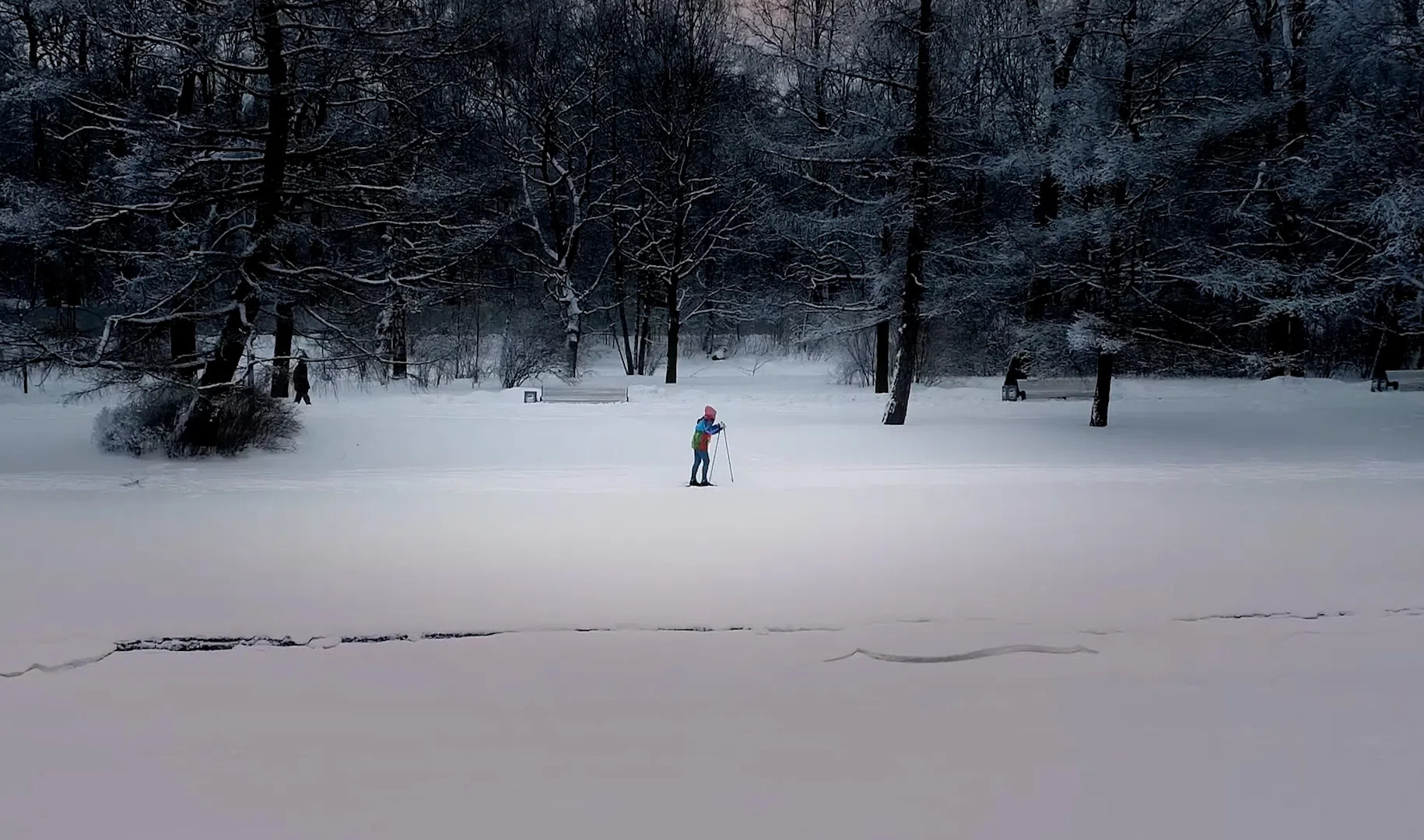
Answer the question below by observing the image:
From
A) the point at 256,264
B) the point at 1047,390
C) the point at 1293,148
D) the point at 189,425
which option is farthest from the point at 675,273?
the point at 1293,148

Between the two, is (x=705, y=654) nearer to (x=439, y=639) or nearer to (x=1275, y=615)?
(x=439, y=639)

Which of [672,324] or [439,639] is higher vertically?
[672,324]

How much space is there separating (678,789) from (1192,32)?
62.7ft

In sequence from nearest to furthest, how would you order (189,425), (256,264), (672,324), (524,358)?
(189,425) → (256,264) → (524,358) → (672,324)

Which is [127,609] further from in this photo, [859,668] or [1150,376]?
[1150,376]

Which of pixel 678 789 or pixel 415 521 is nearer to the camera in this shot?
pixel 678 789

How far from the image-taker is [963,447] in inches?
631

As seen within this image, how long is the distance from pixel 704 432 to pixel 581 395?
1058cm

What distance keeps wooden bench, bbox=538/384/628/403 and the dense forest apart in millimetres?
3460

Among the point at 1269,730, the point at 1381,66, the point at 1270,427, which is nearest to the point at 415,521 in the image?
the point at 1269,730

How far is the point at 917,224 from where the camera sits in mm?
18328

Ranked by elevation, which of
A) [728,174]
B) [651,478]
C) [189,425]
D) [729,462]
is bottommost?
[651,478]

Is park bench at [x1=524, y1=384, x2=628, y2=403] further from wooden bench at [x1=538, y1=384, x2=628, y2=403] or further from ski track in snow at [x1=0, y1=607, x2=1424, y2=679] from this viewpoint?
ski track in snow at [x1=0, y1=607, x2=1424, y2=679]

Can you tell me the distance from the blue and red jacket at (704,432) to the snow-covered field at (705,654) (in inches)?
25.7
